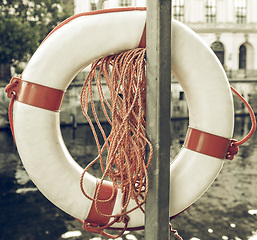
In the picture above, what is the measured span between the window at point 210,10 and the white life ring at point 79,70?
13170 millimetres

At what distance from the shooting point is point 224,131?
45.8 inches

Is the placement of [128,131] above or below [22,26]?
below

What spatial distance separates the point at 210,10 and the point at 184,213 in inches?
421

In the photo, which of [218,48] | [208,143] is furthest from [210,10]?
[208,143]

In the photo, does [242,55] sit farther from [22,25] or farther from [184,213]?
[184,213]

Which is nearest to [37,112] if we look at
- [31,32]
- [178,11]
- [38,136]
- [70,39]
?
[38,136]

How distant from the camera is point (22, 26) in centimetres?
816

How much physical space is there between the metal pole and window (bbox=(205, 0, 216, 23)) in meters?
13.3

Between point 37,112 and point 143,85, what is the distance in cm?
31

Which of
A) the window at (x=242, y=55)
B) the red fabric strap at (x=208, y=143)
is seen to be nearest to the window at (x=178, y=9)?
the window at (x=242, y=55)

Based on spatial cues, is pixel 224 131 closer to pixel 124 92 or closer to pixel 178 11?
pixel 124 92

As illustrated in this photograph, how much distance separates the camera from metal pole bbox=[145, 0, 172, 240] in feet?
3.40

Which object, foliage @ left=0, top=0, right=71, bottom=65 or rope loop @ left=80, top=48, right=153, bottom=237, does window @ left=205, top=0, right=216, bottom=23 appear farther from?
rope loop @ left=80, top=48, right=153, bottom=237

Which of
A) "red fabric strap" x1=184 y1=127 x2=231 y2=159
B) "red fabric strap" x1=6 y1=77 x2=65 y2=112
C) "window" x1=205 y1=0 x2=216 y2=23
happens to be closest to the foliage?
"window" x1=205 y1=0 x2=216 y2=23
